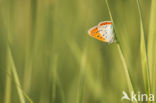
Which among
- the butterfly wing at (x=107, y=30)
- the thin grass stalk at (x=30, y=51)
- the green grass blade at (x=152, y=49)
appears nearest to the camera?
the green grass blade at (x=152, y=49)

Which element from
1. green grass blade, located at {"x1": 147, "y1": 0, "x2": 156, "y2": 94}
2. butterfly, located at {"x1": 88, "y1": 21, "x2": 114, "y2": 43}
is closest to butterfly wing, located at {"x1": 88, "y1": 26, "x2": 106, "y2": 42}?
butterfly, located at {"x1": 88, "y1": 21, "x2": 114, "y2": 43}

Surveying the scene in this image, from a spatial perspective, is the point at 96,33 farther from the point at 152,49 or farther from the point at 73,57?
the point at 73,57

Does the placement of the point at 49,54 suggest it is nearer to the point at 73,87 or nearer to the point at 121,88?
the point at 73,87

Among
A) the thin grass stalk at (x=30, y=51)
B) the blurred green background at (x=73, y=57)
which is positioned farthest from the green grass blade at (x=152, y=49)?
the thin grass stalk at (x=30, y=51)

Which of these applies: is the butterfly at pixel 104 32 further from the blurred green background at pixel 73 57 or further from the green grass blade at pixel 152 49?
the green grass blade at pixel 152 49

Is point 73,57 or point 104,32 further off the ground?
point 104,32

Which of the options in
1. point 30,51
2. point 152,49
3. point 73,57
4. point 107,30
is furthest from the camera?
point 73,57

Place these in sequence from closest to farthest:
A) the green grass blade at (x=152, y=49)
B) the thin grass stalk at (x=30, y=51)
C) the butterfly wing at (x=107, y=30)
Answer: the green grass blade at (x=152, y=49) < the butterfly wing at (x=107, y=30) < the thin grass stalk at (x=30, y=51)

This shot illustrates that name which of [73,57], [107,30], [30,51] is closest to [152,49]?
[107,30]
